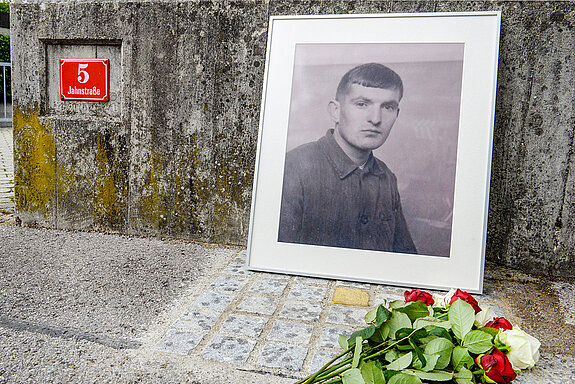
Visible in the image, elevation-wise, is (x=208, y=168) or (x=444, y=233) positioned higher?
(x=208, y=168)

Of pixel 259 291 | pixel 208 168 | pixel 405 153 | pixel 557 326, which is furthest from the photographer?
pixel 208 168

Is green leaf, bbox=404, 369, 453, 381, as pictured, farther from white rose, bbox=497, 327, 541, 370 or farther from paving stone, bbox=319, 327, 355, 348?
paving stone, bbox=319, 327, 355, 348

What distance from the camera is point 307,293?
8.71 ft

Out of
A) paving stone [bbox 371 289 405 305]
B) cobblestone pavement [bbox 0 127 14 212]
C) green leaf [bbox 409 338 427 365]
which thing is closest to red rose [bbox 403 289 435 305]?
green leaf [bbox 409 338 427 365]

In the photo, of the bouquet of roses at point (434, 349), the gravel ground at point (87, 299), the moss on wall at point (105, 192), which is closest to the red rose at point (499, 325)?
the bouquet of roses at point (434, 349)

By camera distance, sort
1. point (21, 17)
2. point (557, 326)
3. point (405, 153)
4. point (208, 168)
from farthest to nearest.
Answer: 1. point (21, 17)
2. point (208, 168)
3. point (405, 153)
4. point (557, 326)

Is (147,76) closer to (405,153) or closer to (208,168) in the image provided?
(208,168)

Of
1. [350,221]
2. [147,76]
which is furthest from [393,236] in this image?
[147,76]

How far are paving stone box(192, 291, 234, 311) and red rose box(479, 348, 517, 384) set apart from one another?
140 cm

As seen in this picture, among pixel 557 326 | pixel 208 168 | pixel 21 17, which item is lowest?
pixel 557 326

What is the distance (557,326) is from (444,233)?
27.0 inches

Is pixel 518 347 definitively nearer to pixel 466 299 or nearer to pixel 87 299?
pixel 466 299

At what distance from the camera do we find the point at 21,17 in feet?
12.1

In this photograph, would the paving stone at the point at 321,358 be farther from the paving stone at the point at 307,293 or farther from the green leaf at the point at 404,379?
the green leaf at the point at 404,379
